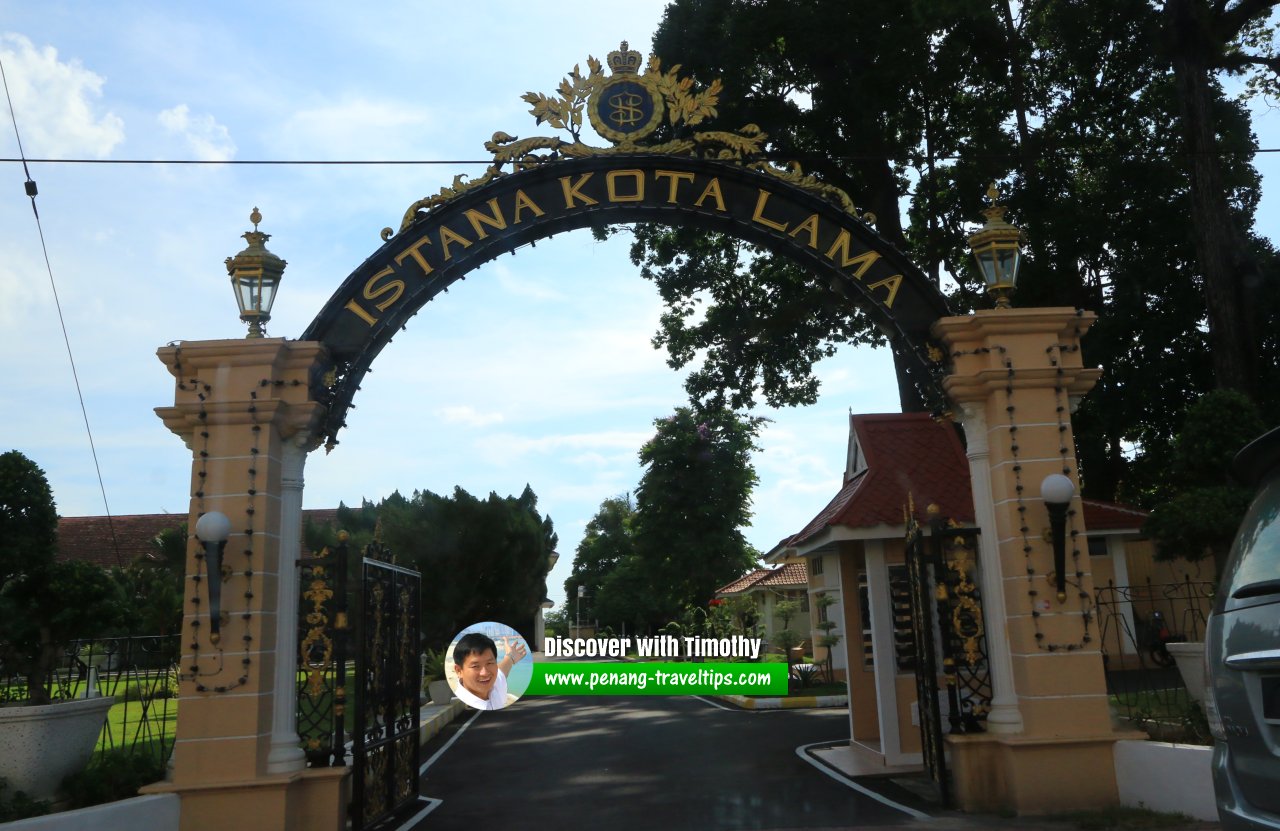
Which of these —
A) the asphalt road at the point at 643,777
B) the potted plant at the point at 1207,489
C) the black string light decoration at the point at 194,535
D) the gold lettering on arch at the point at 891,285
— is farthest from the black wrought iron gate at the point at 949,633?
the black string light decoration at the point at 194,535

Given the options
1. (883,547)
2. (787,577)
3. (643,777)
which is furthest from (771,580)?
(643,777)

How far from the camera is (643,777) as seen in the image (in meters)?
10.4

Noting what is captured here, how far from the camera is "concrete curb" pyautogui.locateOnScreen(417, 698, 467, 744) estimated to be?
14616 mm

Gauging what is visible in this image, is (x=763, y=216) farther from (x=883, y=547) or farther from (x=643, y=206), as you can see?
(x=883, y=547)

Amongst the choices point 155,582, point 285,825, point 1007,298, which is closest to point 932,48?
point 1007,298

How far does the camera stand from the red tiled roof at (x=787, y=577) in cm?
3266

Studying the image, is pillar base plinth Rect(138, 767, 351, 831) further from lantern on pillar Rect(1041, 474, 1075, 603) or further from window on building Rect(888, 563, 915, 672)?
window on building Rect(888, 563, 915, 672)

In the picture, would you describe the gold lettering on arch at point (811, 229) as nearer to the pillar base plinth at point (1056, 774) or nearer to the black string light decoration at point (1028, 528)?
the black string light decoration at point (1028, 528)

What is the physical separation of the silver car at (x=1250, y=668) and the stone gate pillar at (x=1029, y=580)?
484 centimetres

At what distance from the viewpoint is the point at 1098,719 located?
24.8 feet

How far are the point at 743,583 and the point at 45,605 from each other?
29.2 m

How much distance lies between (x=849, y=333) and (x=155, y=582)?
15.9 meters

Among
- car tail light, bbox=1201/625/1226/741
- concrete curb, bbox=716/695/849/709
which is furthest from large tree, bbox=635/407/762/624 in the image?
car tail light, bbox=1201/625/1226/741

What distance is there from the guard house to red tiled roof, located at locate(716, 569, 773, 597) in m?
20.8
